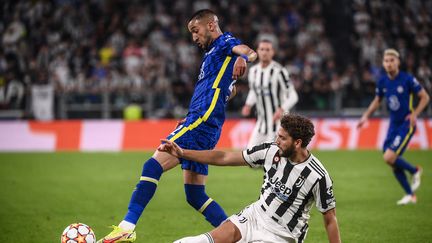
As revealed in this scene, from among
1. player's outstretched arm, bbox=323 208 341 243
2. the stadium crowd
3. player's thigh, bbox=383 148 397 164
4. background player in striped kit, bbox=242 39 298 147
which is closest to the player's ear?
player's outstretched arm, bbox=323 208 341 243

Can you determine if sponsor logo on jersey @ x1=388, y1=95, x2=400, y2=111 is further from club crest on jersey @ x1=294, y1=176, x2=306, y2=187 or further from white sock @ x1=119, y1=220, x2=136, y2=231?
white sock @ x1=119, y1=220, x2=136, y2=231

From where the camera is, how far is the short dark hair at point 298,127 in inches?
217

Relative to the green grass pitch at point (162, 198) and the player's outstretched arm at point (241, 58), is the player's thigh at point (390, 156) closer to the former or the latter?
the green grass pitch at point (162, 198)

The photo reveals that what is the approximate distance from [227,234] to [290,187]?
26.9 inches

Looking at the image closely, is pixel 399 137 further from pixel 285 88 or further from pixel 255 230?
pixel 255 230

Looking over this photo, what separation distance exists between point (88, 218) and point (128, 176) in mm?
4801

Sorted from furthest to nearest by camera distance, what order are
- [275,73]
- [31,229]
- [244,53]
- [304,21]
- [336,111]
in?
1. [304,21]
2. [336,111]
3. [275,73]
4. [31,229]
5. [244,53]

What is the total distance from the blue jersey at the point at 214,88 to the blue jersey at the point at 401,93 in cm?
487

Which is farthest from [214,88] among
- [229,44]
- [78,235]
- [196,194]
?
[78,235]

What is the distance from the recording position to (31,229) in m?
8.16

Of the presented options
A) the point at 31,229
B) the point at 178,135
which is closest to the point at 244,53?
the point at 178,135

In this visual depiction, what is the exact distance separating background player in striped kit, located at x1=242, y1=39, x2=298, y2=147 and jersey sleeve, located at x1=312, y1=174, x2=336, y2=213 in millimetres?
6081

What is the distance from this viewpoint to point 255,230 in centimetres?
568

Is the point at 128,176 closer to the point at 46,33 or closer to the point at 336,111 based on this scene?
the point at 336,111
